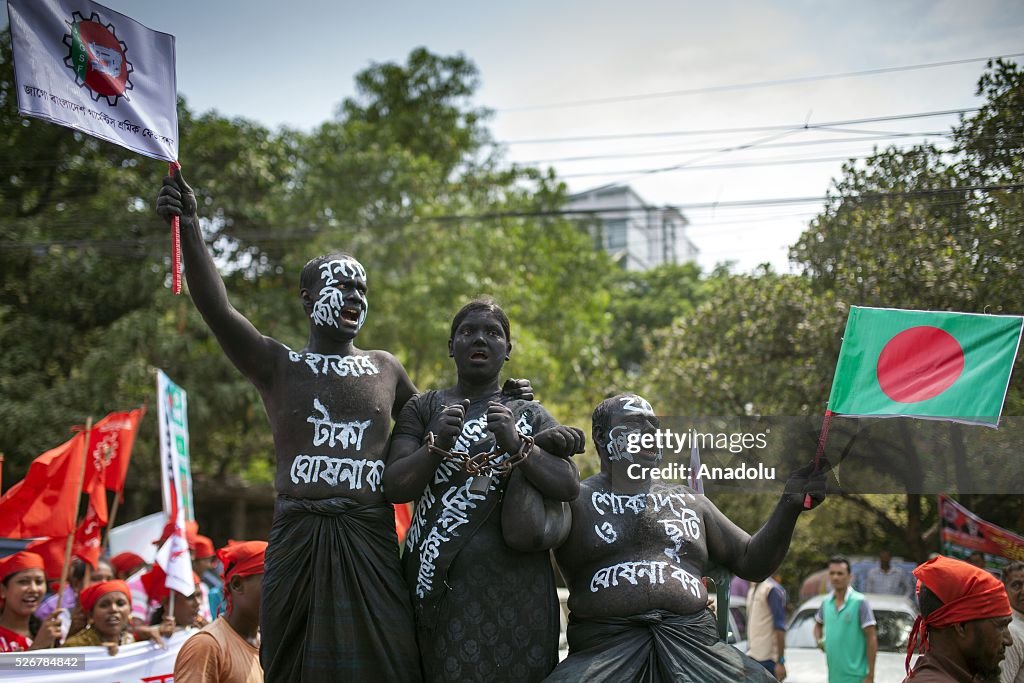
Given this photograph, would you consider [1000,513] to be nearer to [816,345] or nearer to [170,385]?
[816,345]

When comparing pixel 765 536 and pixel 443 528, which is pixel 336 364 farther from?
pixel 765 536

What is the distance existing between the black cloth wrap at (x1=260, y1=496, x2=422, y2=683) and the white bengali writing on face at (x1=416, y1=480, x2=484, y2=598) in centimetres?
13

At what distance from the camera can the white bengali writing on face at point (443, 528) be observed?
3965mm

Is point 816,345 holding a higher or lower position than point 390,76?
lower

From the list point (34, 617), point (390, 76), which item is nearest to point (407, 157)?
point (390, 76)

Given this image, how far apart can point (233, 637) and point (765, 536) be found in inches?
90.4

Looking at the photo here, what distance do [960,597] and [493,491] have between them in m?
1.76

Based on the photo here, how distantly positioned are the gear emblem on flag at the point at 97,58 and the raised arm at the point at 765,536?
125 inches

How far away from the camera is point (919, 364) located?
4.99 m

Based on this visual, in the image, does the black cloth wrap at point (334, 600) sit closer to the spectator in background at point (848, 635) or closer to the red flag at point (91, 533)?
the red flag at point (91, 533)

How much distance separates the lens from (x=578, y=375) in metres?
20.0

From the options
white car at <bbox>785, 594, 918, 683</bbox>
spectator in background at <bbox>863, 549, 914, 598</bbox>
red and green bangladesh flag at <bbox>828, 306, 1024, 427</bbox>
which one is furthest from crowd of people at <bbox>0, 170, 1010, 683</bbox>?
spectator in background at <bbox>863, 549, 914, 598</bbox>

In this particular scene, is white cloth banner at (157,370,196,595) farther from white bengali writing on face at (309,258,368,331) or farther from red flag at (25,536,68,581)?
white bengali writing on face at (309,258,368,331)

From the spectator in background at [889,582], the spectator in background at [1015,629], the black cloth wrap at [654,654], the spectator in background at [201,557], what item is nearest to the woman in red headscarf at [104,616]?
the spectator in background at [201,557]
